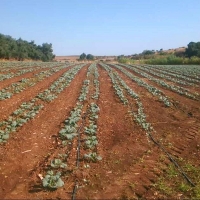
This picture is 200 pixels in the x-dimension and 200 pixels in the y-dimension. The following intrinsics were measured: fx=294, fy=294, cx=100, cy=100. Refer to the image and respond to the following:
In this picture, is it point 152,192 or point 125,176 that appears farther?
point 125,176

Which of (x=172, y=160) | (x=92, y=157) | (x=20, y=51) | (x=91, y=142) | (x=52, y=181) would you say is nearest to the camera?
(x=52, y=181)

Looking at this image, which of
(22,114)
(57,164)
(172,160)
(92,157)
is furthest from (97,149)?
(22,114)

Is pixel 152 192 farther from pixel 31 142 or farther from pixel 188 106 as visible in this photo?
pixel 188 106

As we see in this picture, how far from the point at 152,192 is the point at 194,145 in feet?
11.9

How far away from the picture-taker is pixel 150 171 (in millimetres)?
6820

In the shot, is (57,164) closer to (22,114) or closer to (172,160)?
(172,160)

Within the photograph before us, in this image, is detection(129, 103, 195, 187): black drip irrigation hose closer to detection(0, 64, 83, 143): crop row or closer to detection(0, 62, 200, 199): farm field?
detection(0, 62, 200, 199): farm field

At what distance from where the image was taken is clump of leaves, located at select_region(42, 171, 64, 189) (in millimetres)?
5732

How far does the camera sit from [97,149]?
8.06 metres

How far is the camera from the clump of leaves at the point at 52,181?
5.73m

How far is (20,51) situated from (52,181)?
6716cm

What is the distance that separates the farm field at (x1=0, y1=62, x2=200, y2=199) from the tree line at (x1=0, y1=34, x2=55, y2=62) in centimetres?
4919

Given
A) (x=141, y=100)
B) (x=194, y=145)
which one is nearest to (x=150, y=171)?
(x=194, y=145)

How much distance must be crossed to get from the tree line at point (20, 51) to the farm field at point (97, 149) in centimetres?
4919
